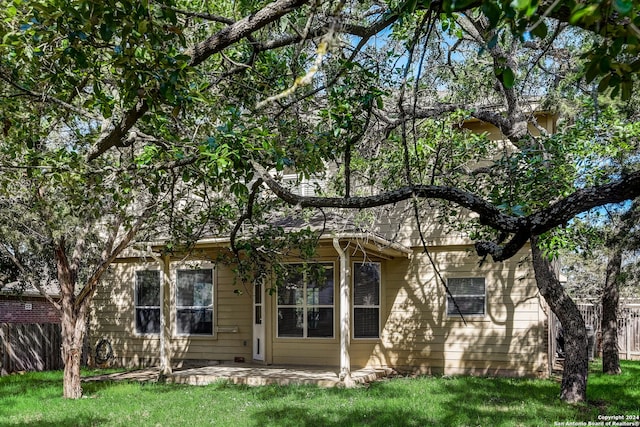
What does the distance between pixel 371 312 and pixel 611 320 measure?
17.1 ft

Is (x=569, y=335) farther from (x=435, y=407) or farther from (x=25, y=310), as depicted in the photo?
(x=25, y=310)

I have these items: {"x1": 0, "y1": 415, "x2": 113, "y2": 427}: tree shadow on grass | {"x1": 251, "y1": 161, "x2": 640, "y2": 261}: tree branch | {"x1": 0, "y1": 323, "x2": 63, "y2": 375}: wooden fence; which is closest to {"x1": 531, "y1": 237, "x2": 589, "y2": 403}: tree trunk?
{"x1": 251, "y1": 161, "x2": 640, "y2": 261}: tree branch

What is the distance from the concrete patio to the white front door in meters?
0.43

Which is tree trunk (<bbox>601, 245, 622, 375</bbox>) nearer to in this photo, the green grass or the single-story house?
the green grass

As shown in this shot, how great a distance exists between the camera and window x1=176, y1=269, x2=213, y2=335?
46.9 feet

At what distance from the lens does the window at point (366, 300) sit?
1295 centimetres

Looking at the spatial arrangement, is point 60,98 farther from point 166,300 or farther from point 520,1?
point 166,300

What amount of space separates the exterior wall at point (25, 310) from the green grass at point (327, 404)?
7.69 meters

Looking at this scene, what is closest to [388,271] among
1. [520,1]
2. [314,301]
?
[314,301]

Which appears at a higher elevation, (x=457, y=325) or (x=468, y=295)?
(x=468, y=295)

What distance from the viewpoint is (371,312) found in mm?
13000

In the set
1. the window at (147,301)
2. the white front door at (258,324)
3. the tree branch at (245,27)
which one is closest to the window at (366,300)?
the white front door at (258,324)

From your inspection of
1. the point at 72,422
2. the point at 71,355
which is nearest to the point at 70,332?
the point at 71,355

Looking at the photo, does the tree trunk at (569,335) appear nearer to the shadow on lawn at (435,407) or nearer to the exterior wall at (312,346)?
the shadow on lawn at (435,407)
